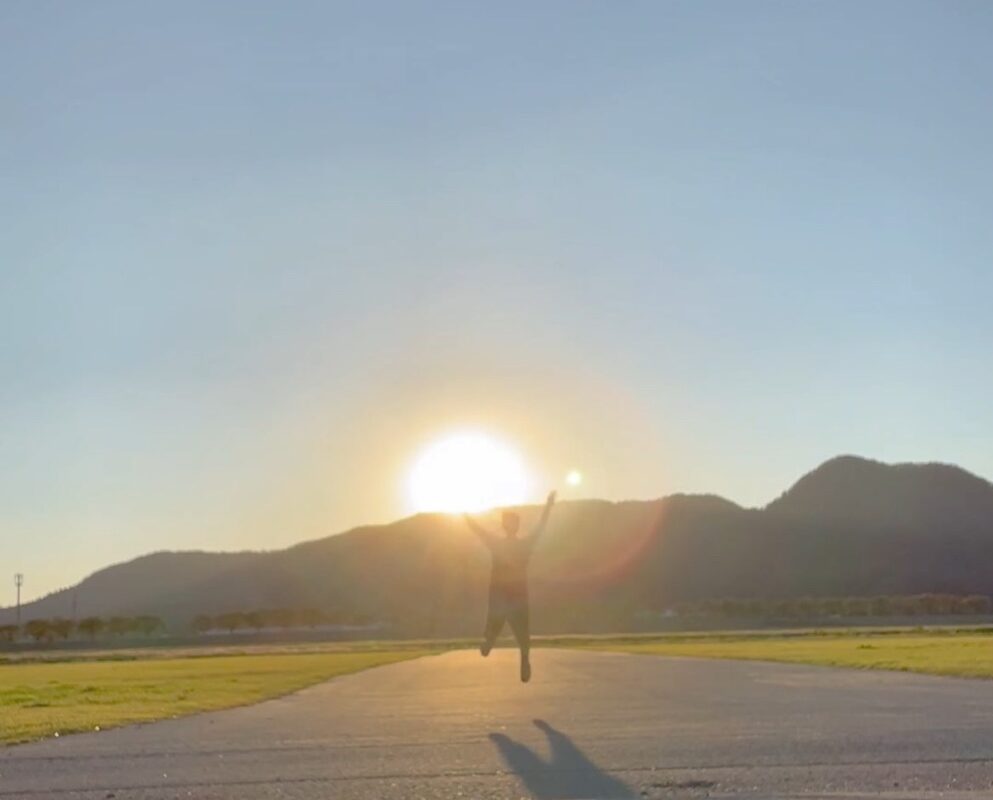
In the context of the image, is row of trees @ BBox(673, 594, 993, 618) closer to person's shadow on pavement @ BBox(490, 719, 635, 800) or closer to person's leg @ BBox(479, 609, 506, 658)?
person's leg @ BBox(479, 609, 506, 658)

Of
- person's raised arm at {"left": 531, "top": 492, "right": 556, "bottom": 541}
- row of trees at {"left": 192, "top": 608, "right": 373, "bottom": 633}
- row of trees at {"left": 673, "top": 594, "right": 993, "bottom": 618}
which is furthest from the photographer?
row of trees at {"left": 192, "top": 608, "right": 373, "bottom": 633}

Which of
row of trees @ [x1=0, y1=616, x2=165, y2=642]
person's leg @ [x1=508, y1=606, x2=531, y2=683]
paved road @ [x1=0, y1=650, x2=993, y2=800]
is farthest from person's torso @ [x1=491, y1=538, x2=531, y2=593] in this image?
row of trees @ [x1=0, y1=616, x2=165, y2=642]

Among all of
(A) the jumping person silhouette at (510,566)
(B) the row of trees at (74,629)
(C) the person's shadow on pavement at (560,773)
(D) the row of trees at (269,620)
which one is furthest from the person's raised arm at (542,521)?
(D) the row of trees at (269,620)

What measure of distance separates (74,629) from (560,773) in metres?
167

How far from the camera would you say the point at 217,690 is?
88.2 ft

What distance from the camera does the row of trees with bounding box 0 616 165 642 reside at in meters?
155

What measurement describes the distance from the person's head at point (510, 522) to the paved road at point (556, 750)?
6.78 feet

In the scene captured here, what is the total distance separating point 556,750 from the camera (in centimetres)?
1112

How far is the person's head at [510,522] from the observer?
1683 centimetres

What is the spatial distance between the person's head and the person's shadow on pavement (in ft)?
16.1

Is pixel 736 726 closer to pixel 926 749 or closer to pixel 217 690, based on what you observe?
pixel 926 749

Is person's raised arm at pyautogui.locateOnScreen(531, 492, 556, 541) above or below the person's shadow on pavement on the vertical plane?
above

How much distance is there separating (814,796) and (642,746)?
3299 millimetres

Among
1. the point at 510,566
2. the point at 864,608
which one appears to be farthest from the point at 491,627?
the point at 864,608
